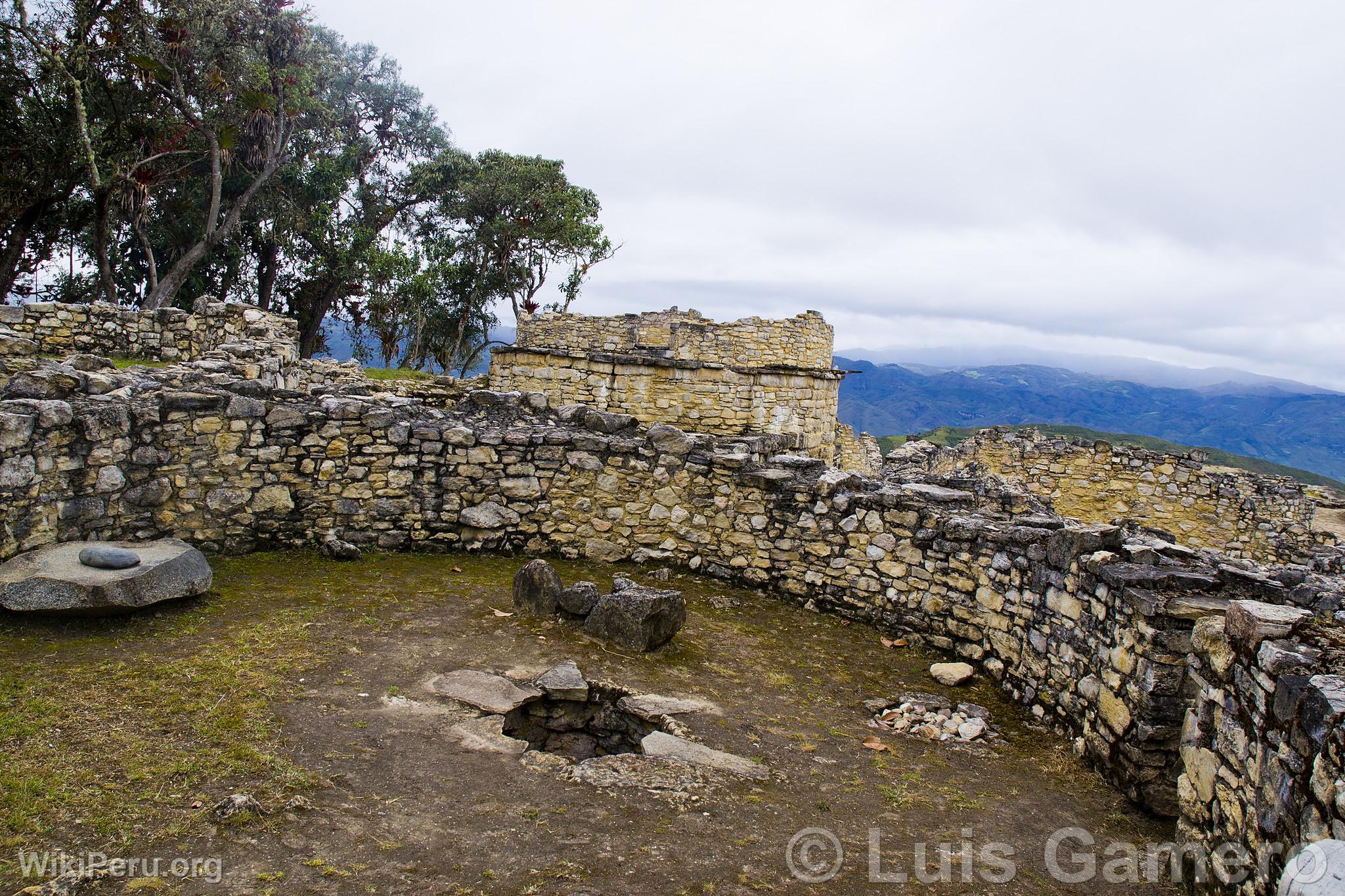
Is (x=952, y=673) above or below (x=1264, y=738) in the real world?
below

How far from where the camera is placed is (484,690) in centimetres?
536

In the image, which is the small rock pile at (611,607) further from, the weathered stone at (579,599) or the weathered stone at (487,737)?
the weathered stone at (487,737)

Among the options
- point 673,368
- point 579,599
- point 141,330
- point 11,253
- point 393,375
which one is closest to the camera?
point 579,599

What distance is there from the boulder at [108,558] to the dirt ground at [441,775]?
43cm

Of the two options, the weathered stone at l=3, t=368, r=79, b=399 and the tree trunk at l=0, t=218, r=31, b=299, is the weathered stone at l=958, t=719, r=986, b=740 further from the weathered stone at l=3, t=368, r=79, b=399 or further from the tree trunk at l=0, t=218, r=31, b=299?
the tree trunk at l=0, t=218, r=31, b=299

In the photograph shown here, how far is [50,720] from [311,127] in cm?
3113

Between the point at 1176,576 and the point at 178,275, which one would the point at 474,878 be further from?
the point at 178,275

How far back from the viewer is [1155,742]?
14.7 ft

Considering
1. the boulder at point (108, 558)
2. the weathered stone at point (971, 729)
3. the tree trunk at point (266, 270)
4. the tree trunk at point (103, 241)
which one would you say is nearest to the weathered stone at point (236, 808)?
the boulder at point (108, 558)

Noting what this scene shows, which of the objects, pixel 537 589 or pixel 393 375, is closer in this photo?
pixel 537 589

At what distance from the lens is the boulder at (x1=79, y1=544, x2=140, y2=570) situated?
5.73m

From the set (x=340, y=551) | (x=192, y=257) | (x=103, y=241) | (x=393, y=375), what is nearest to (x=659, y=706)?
(x=340, y=551)

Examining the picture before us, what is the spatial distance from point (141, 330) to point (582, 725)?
576 inches

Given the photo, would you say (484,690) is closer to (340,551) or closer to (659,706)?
(659,706)
